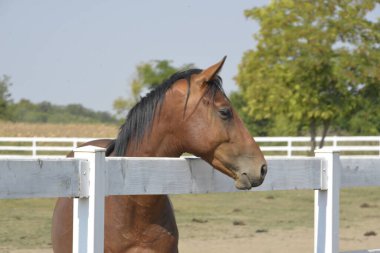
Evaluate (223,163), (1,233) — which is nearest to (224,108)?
(223,163)

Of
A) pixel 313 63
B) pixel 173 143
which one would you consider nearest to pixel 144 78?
pixel 313 63

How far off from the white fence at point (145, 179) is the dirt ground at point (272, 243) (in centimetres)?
402

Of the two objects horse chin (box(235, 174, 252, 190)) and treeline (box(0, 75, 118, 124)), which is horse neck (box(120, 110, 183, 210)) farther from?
treeline (box(0, 75, 118, 124))

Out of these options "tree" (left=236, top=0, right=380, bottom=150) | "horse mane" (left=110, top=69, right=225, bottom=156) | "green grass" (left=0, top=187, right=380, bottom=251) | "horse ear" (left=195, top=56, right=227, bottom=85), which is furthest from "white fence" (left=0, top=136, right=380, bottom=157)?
"horse ear" (left=195, top=56, right=227, bottom=85)

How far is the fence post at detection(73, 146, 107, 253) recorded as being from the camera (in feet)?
14.1

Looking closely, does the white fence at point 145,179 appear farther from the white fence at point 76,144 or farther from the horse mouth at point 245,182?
the white fence at point 76,144

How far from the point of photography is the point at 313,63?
95.8ft

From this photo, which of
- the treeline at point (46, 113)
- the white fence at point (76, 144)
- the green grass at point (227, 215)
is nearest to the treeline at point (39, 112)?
the treeline at point (46, 113)

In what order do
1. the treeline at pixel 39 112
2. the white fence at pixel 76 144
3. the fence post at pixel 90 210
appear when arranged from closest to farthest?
1. the fence post at pixel 90 210
2. the white fence at pixel 76 144
3. the treeline at pixel 39 112

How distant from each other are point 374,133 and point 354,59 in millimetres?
7737

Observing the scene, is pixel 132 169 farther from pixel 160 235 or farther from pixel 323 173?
pixel 323 173

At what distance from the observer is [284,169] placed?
5.63 meters

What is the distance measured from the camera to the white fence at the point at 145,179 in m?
4.10

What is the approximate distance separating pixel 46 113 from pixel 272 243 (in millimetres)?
58540
